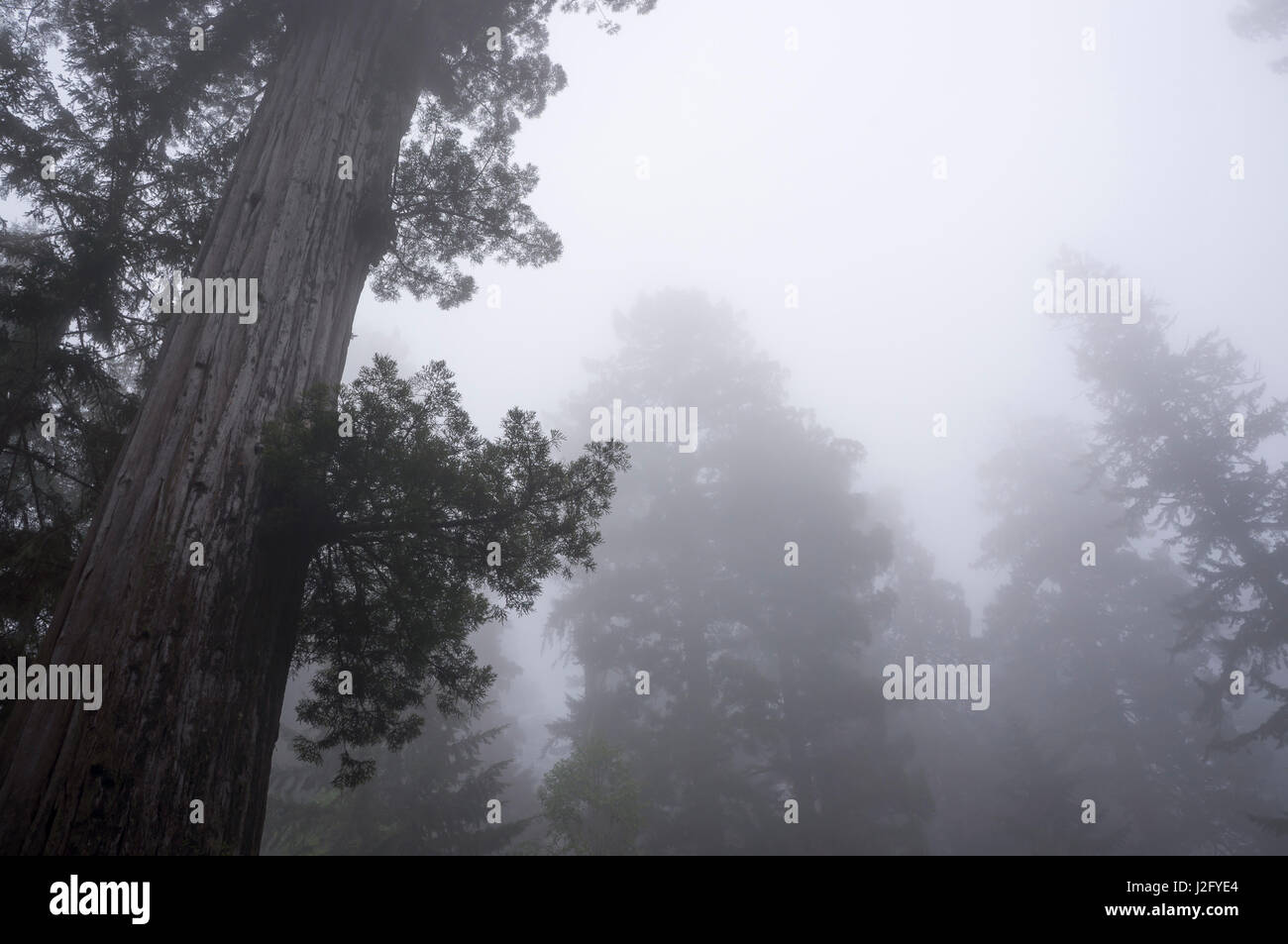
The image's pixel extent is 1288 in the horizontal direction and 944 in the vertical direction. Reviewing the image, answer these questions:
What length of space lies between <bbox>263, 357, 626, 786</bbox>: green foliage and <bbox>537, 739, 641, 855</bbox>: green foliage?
35.3 feet

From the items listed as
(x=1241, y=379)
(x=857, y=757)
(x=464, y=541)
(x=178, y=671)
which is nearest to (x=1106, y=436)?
(x=1241, y=379)

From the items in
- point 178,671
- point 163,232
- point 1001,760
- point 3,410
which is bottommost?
point 1001,760

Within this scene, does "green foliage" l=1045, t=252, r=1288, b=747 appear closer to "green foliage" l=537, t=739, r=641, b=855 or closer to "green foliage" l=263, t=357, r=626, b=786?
"green foliage" l=537, t=739, r=641, b=855

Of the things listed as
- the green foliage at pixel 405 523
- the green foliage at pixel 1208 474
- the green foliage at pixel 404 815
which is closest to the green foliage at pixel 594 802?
the green foliage at pixel 404 815

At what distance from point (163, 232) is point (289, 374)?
4492 mm

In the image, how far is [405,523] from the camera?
11.2 feet

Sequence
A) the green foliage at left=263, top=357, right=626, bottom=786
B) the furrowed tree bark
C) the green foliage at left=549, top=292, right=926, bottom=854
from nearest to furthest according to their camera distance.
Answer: the furrowed tree bark < the green foliage at left=263, top=357, right=626, bottom=786 < the green foliage at left=549, top=292, right=926, bottom=854

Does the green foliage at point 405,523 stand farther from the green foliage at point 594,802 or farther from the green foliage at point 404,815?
the green foliage at point 594,802

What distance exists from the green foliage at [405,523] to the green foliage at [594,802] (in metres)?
10.8

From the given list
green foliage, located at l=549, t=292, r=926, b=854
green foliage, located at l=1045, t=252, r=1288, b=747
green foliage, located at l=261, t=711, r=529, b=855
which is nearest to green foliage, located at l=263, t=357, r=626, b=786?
green foliage, located at l=261, t=711, r=529, b=855

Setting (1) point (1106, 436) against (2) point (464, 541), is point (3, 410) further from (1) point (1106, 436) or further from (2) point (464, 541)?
(1) point (1106, 436)

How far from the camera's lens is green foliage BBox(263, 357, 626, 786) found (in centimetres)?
332

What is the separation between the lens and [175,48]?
653 centimetres

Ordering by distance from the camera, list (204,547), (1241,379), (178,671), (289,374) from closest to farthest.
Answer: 1. (178,671)
2. (204,547)
3. (289,374)
4. (1241,379)
